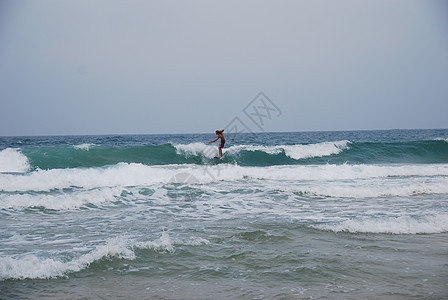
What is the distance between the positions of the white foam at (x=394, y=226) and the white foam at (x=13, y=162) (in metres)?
15.5

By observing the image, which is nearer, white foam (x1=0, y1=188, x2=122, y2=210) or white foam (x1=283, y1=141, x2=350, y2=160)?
white foam (x1=0, y1=188, x2=122, y2=210)

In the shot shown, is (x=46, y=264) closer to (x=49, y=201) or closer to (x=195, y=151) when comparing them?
(x=49, y=201)

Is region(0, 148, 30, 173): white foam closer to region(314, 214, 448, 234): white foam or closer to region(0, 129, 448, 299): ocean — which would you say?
region(0, 129, 448, 299): ocean

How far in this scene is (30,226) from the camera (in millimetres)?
7070

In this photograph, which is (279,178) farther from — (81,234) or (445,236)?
(81,234)

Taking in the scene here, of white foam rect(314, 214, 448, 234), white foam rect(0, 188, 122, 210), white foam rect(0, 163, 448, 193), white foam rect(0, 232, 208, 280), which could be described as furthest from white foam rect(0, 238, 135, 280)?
white foam rect(0, 163, 448, 193)

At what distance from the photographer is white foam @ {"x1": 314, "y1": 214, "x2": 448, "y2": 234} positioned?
6578 millimetres

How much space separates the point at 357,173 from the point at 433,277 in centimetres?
1152

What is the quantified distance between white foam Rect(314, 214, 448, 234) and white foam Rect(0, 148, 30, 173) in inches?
610

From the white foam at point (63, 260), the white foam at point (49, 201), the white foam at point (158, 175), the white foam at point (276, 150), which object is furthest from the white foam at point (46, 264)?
the white foam at point (276, 150)

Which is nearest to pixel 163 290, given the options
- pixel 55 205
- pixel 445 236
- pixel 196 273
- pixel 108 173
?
pixel 196 273

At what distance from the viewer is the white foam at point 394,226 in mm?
6578

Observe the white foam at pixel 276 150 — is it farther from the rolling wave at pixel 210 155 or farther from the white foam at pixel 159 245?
the white foam at pixel 159 245

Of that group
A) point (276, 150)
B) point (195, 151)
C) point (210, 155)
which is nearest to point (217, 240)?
point (210, 155)
